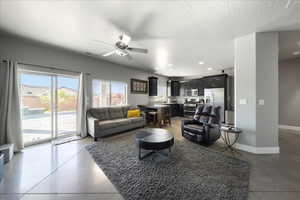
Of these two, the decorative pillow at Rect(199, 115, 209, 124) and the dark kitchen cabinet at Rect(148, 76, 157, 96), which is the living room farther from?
the dark kitchen cabinet at Rect(148, 76, 157, 96)

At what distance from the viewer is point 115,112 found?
5102 millimetres

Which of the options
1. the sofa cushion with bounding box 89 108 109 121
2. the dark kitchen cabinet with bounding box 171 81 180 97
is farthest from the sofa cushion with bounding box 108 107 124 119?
the dark kitchen cabinet with bounding box 171 81 180 97

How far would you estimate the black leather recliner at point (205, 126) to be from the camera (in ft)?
10.8

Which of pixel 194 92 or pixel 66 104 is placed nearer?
pixel 66 104

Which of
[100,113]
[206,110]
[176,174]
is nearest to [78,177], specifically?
[176,174]

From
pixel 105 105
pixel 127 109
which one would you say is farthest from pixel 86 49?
pixel 127 109

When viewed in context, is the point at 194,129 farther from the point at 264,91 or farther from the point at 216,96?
the point at 216,96

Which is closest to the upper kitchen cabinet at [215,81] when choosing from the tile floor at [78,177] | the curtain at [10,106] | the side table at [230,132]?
the side table at [230,132]

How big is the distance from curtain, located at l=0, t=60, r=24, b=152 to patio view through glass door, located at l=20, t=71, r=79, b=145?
373 millimetres

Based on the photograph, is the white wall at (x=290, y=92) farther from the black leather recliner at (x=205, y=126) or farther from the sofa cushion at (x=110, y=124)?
the sofa cushion at (x=110, y=124)

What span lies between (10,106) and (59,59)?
5.80ft

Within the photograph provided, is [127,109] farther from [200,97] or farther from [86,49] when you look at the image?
[200,97]

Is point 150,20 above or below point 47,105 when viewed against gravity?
above

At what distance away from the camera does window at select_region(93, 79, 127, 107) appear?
499cm
